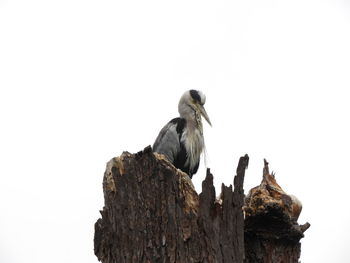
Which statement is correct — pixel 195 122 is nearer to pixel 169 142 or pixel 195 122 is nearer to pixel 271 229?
pixel 169 142

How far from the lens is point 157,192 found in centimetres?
577

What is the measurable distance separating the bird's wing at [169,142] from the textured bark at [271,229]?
4260 mm


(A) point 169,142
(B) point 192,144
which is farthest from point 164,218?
(B) point 192,144

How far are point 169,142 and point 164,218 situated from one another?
485cm

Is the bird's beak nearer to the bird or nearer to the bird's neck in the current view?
the bird

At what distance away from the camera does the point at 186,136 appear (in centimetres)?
1070

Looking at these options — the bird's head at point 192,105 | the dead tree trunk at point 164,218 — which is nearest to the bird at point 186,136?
the bird's head at point 192,105

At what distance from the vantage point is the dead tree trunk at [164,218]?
550 cm

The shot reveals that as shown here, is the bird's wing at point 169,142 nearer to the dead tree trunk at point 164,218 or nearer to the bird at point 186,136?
the bird at point 186,136

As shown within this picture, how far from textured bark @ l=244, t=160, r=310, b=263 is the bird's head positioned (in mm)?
4741

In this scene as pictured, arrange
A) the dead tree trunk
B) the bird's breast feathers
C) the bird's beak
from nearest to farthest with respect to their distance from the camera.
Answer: the dead tree trunk
the bird's breast feathers
the bird's beak

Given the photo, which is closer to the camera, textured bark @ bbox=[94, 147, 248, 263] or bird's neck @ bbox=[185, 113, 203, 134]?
textured bark @ bbox=[94, 147, 248, 263]

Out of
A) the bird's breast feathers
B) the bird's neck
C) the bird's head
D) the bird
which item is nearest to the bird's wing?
the bird

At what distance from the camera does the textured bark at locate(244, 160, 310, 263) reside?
6078mm
